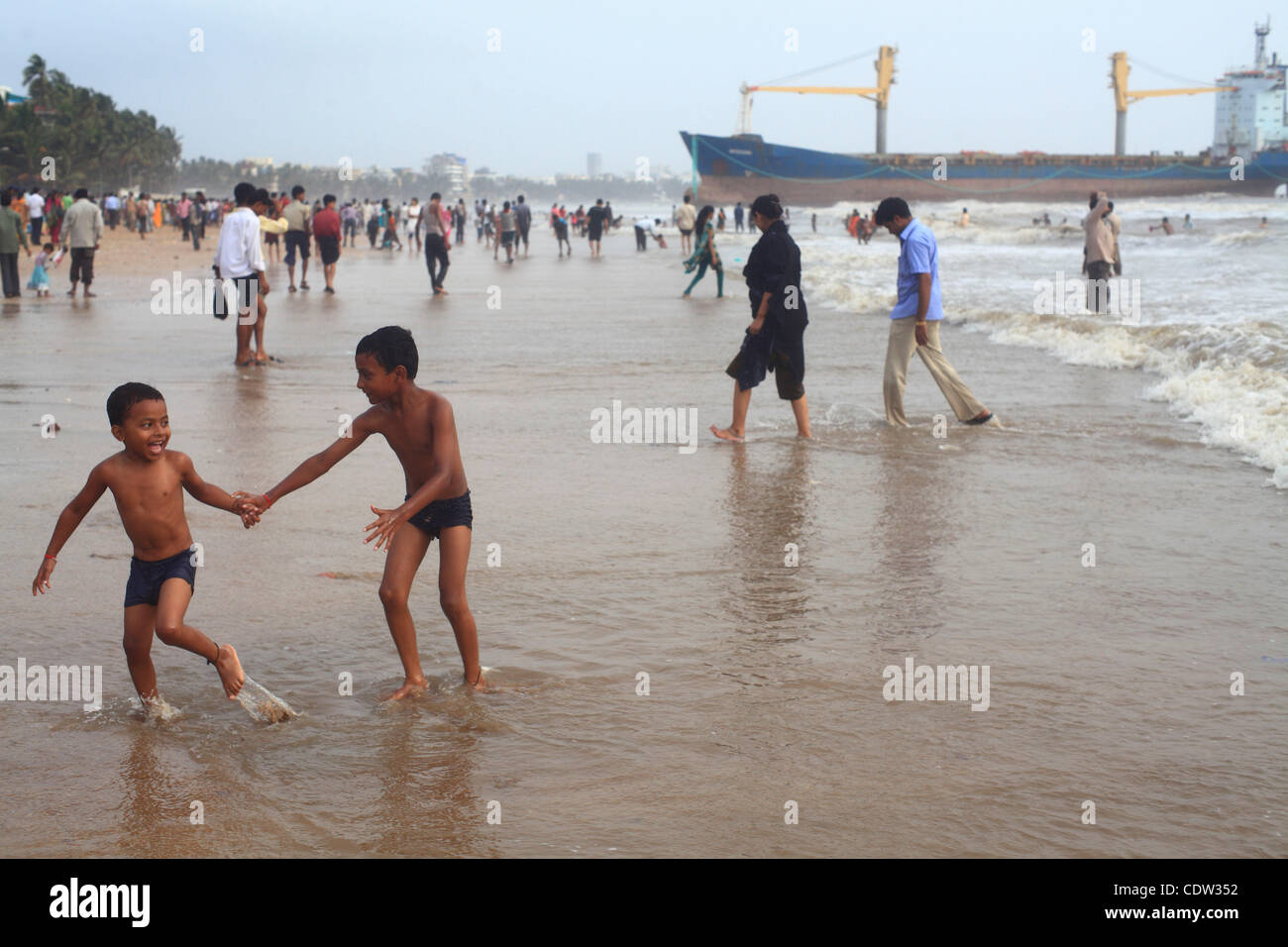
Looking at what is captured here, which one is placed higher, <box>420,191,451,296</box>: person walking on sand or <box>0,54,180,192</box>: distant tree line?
<box>0,54,180,192</box>: distant tree line

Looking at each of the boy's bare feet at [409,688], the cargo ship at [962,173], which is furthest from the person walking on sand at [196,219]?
the cargo ship at [962,173]

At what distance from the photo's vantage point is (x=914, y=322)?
890 centimetres

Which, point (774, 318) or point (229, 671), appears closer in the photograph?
point (229, 671)

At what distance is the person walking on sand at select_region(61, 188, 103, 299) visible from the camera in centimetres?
1819

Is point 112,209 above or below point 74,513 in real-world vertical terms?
above

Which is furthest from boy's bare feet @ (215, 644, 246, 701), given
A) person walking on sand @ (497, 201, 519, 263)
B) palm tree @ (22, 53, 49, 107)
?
palm tree @ (22, 53, 49, 107)

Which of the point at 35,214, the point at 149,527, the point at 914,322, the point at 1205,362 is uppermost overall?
the point at 35,214

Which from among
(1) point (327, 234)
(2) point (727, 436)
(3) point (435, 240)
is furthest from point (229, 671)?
(1) point (327, 234)

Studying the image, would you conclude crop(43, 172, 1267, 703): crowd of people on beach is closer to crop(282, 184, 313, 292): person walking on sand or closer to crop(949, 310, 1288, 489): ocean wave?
crop(282, 184, 313, 292): person walking on sand

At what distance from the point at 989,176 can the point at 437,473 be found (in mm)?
87629

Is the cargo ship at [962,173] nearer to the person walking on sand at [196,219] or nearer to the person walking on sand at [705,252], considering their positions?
the person walking on sand at [196,219]

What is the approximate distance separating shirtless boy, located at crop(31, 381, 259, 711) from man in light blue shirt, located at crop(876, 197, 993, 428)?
591 cm

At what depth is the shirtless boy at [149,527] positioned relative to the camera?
383 cm

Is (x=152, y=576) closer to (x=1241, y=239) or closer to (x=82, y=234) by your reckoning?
(x=82, y=234)
